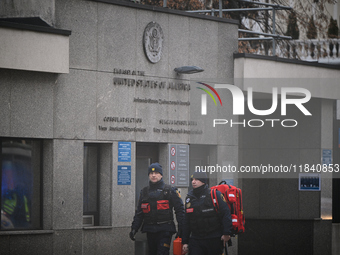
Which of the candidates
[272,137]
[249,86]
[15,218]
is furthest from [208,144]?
[15,218]

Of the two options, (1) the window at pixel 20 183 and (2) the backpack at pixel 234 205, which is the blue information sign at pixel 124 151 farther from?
(2) the backpack at pixel 234 205

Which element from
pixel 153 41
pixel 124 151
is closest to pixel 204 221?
pixel 124 151

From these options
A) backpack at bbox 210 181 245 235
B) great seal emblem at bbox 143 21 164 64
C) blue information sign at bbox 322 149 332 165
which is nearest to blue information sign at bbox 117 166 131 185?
great seal emblem at bbox 143 21 164 64

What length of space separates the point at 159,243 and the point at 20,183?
3.05m

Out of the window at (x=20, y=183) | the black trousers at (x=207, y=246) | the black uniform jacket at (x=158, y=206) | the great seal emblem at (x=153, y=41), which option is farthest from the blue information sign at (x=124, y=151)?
the black trousers at (x=207, y=246)

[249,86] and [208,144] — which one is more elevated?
[249,86]

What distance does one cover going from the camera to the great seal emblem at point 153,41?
15827 millimetres

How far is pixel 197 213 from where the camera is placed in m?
12.3

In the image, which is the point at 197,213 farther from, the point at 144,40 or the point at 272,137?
the point at 272,137

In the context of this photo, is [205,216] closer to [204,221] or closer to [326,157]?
[204,221]

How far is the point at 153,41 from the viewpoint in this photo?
52.3 ft

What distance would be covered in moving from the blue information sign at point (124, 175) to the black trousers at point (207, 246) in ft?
10.9

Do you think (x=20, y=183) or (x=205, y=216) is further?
(x=20, y=183)

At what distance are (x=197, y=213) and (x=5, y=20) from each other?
4.84 metres
